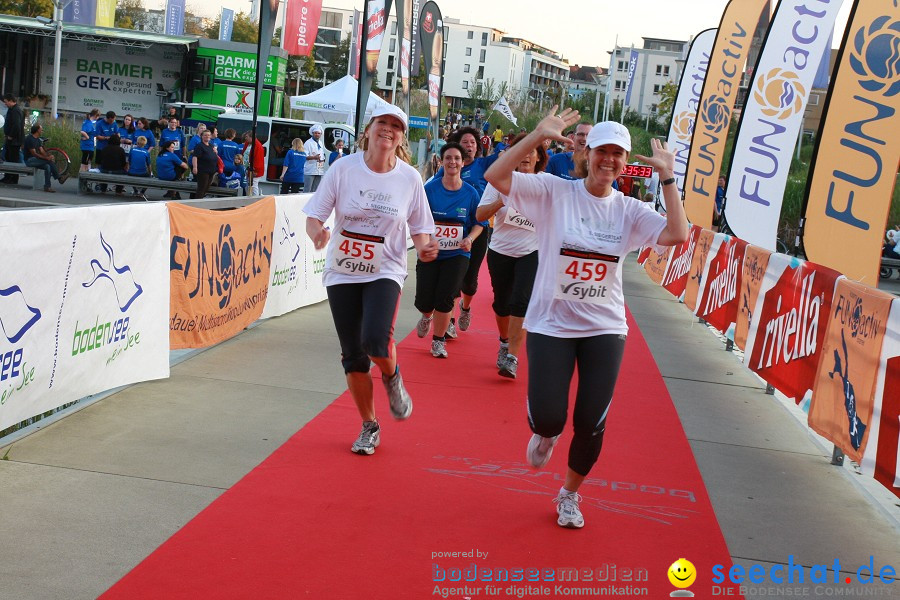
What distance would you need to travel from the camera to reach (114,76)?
42.2m

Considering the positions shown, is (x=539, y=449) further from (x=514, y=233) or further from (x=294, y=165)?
(x=294, y=165)

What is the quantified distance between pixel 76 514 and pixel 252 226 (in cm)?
542

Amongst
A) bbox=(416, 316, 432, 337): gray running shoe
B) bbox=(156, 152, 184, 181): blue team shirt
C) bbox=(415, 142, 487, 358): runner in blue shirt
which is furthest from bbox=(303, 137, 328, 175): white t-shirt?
bbox=(415, 142, 487, 358): runner in blue shirt

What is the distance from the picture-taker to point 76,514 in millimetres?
4754

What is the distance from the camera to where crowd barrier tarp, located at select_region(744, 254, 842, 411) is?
7.56 meters

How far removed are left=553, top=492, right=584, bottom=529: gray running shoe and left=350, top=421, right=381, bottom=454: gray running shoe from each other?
1429mm

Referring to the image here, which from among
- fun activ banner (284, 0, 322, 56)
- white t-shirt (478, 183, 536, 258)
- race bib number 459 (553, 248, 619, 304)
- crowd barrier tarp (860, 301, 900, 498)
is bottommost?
crowd barrier tarp (860, 301, 900, 498)

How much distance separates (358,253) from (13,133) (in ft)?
68.9

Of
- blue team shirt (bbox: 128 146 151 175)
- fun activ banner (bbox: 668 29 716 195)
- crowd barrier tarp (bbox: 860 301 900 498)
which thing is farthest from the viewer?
blue team shirt (bbox: 128 146 151 175)

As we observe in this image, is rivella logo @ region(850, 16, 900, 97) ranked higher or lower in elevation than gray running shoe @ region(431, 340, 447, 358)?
higher

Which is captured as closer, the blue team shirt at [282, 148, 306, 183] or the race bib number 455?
the race bib number 455

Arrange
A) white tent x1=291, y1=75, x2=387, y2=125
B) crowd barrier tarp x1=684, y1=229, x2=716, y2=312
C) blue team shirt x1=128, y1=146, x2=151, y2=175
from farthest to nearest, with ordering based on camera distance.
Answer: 1. white tent x1=291, y1=75, x2=387, y2=125
2. blue team shirt x1=128, y1=146, x2=151, y2=175
3. crowd barrier tarp x1=684, y1=229, x2=716, y2=312

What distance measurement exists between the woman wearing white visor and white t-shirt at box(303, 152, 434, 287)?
3.81 ft

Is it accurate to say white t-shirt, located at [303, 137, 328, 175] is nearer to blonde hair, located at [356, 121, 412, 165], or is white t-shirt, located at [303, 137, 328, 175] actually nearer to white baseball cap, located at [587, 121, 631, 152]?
blonde hair, located at [356, 121, 412, 165]
